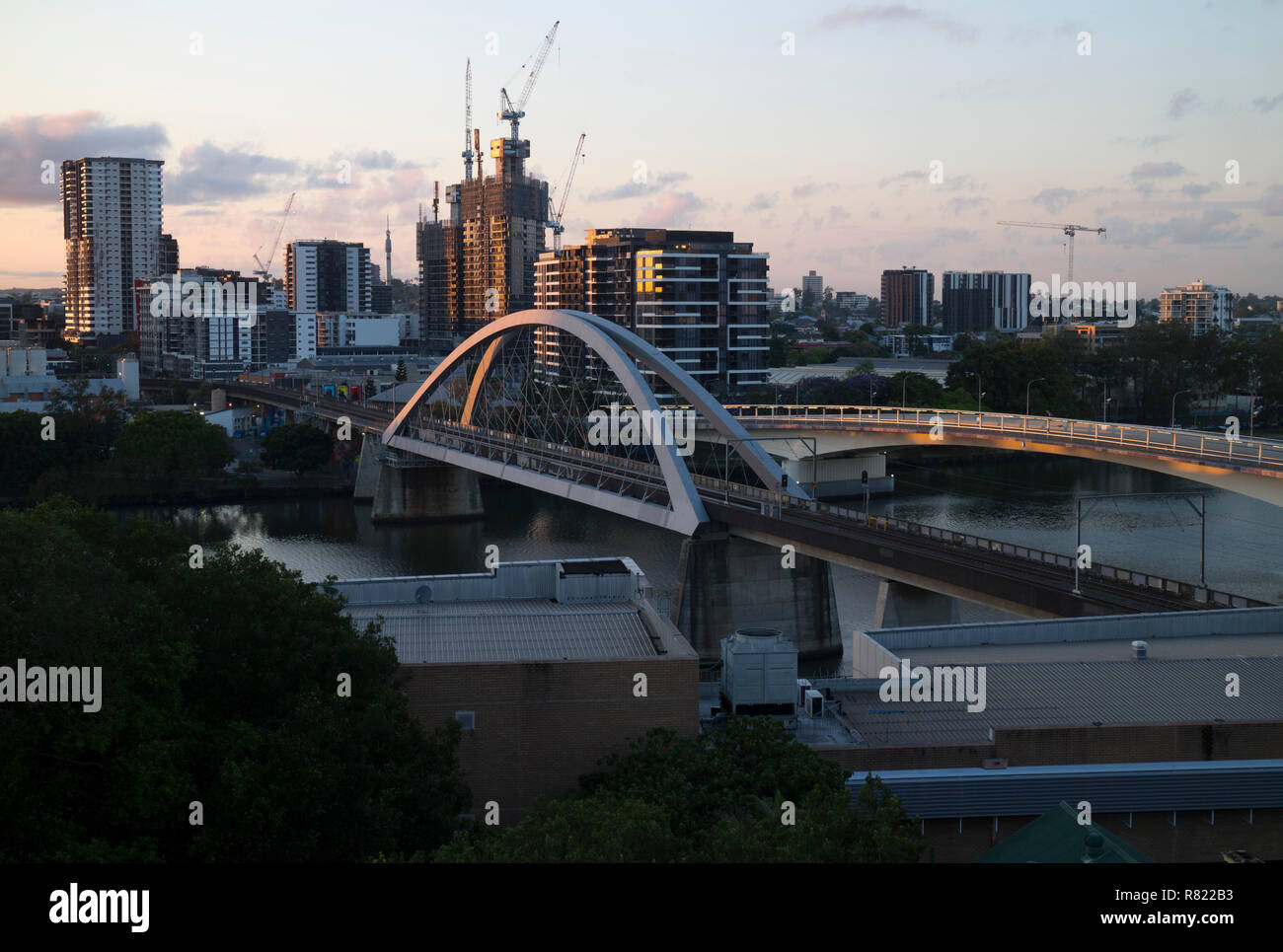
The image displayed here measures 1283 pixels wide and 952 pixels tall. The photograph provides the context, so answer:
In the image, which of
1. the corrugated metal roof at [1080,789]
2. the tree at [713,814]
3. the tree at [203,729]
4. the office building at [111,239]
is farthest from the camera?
the office building at [111,239]

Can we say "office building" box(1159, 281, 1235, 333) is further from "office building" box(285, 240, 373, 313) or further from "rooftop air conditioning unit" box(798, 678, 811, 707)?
"rooftop air conditioning unit" box(798, 678, 811, 707)

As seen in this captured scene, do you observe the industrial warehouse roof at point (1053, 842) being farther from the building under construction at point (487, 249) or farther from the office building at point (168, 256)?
the office building at point (168, 256)

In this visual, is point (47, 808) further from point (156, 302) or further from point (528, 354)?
point (156, 302)

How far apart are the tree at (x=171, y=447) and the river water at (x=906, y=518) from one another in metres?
2.33

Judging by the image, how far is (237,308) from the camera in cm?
11806

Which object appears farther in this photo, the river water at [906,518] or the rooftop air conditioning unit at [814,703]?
the river water at [906,518]

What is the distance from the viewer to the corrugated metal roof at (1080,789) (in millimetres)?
13289

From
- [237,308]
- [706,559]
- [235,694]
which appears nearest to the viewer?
[235,694]

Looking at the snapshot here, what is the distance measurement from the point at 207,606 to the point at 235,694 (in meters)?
0.97

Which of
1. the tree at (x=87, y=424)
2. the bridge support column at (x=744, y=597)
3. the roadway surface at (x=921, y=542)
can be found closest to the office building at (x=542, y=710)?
the roadway surface at (x=921, y=542)

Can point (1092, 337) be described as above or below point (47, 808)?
above

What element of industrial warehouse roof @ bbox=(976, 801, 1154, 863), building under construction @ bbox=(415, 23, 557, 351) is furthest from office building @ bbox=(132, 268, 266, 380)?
industrial warehouse roof @ bbox=(976, 801, 1154, 863)

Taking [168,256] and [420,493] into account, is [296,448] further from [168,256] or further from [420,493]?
[168,256]
